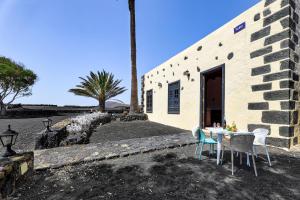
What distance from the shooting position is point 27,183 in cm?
307

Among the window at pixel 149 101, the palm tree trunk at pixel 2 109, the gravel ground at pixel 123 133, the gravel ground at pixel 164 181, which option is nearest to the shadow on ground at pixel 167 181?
the gravel ground at pixel 164 181

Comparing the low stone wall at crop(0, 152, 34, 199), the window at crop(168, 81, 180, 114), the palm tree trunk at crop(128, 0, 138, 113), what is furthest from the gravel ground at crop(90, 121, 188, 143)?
the palm tree trunk at crop(128, 0, 138, 113)

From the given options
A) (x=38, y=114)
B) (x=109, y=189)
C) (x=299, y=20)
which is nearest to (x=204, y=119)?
(x=299, y=20)

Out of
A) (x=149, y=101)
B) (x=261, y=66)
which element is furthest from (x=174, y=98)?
(x=261, y=66)

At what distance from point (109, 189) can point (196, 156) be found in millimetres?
2213

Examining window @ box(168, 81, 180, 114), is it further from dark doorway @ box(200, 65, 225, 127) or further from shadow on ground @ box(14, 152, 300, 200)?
shadow on ground @ box(14, 152, 300, 200)

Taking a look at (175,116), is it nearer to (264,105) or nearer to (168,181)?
(264,105)

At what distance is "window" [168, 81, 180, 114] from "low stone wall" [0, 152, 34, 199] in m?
7.00

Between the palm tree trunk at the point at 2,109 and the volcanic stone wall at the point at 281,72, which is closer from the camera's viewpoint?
Answer: the volcanic stone wall at the point at 281,72

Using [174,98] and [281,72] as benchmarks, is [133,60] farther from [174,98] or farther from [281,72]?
[281,72]

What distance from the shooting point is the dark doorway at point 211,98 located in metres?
7.44

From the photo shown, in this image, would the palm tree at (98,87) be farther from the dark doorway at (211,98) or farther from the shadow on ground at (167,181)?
the shadow on ground at (167,181)

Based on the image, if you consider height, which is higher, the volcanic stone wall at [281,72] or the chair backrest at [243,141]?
the volcanic stone wall at [281,72]

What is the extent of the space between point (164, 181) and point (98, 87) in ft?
38.8
